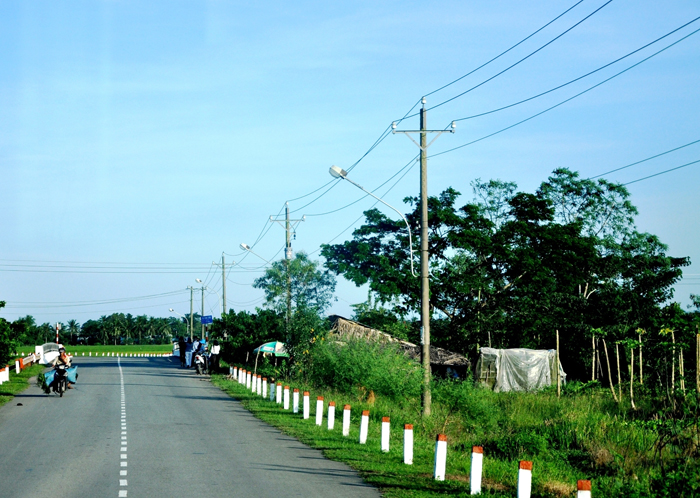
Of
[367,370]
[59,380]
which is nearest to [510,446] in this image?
[367,370]

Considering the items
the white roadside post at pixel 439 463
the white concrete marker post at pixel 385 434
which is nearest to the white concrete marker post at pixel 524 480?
the white roadside post at pixel 439 463

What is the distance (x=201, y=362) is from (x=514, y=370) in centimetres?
1976

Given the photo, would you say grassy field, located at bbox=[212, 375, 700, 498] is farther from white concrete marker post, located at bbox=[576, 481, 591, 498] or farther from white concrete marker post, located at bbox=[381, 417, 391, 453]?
white concrete marker post, located at bbox=[576, 481, 591, 498]

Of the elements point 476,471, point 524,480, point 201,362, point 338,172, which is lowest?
point 201,362

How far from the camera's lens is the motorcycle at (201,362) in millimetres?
49406

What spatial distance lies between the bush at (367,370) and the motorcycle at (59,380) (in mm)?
10083

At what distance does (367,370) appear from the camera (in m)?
26.4

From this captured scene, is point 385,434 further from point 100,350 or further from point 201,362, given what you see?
point 100,350

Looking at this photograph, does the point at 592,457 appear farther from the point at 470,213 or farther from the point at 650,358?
the point at 470,213

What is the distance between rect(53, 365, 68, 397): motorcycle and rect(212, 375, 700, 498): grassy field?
24.1 ft

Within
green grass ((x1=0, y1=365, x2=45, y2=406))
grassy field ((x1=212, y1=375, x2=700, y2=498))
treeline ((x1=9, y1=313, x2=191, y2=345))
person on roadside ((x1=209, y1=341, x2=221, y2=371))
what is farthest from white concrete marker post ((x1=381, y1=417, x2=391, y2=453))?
treeline ((x1=9, y1=313, x2=191, y2=345))

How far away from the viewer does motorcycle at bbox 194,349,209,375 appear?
49406 millimetres

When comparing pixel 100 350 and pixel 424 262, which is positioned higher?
pixel 424 262

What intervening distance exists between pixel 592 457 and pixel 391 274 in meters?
32.8
